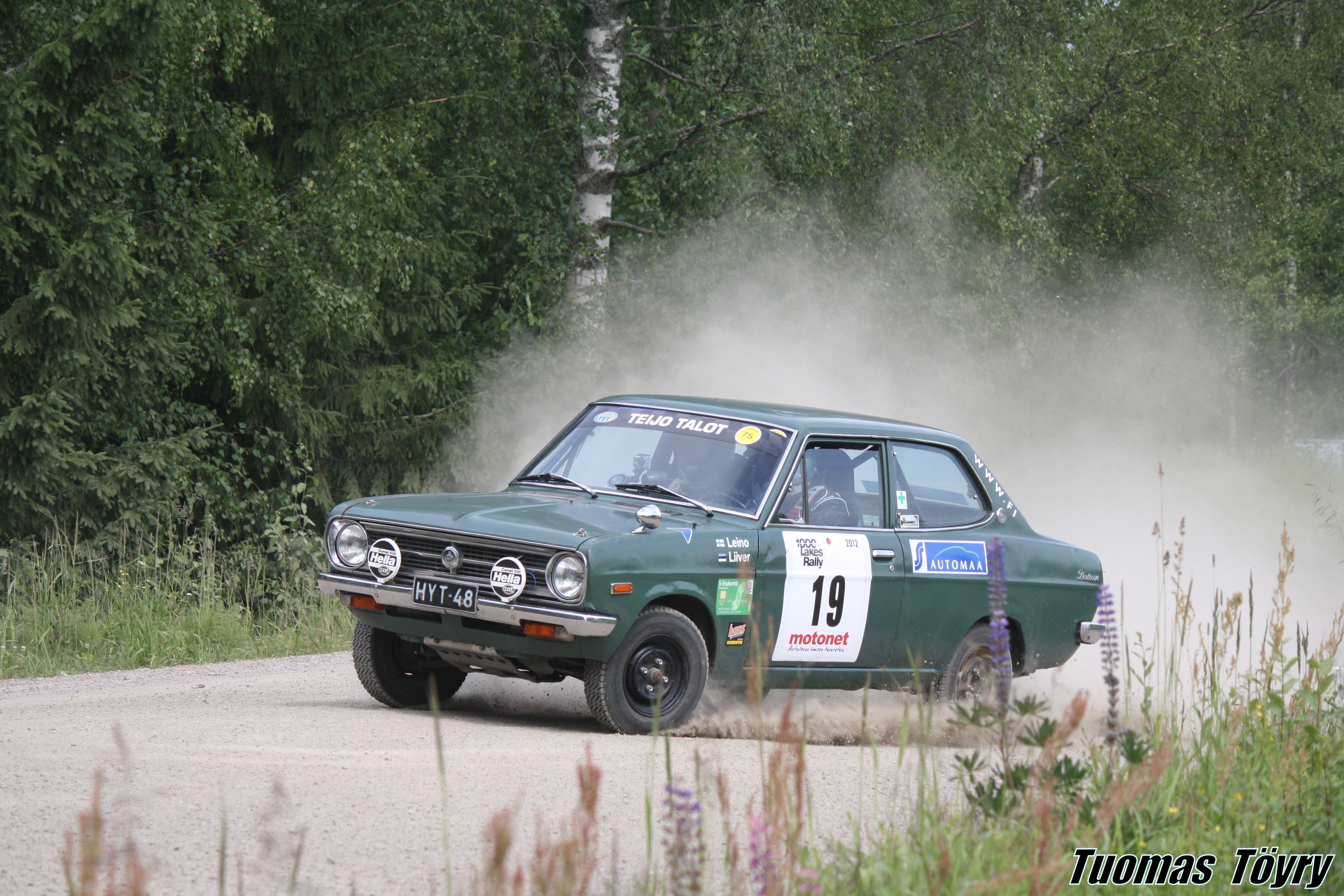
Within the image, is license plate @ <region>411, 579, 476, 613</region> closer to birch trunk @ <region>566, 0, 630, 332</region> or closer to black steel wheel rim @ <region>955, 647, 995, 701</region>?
black steel wheel rim @ <region>955, 647, 995, 701</region>

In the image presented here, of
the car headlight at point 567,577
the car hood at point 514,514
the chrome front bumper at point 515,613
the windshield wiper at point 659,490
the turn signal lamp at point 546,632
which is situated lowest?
the turn signal lamp at point 546,632

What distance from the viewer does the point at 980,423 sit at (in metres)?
23.5

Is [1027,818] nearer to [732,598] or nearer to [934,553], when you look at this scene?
[732,598]

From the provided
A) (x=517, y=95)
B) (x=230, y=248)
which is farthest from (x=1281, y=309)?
(x=230, y=248)

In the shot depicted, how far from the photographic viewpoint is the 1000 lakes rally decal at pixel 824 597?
25.3ft

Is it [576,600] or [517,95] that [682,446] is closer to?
[576,600]

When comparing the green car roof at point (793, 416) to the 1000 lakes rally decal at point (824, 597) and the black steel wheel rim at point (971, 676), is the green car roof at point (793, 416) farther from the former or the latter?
the black steel wheel rim at point (971, 676)

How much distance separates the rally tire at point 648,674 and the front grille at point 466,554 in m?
0.48

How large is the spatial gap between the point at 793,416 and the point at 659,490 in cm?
94

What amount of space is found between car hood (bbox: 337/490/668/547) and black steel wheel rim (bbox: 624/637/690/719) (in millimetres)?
606

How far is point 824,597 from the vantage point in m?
7.84

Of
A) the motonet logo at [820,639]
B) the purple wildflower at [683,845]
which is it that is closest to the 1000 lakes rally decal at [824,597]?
the motonet logo at [820,639]

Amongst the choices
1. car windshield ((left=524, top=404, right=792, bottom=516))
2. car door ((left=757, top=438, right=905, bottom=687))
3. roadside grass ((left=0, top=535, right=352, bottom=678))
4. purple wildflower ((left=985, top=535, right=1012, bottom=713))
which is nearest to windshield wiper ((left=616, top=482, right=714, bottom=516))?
car windshield ((left=524, top=404, right=792, bottom=516))

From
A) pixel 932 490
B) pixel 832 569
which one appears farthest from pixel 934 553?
pixel 832 569
